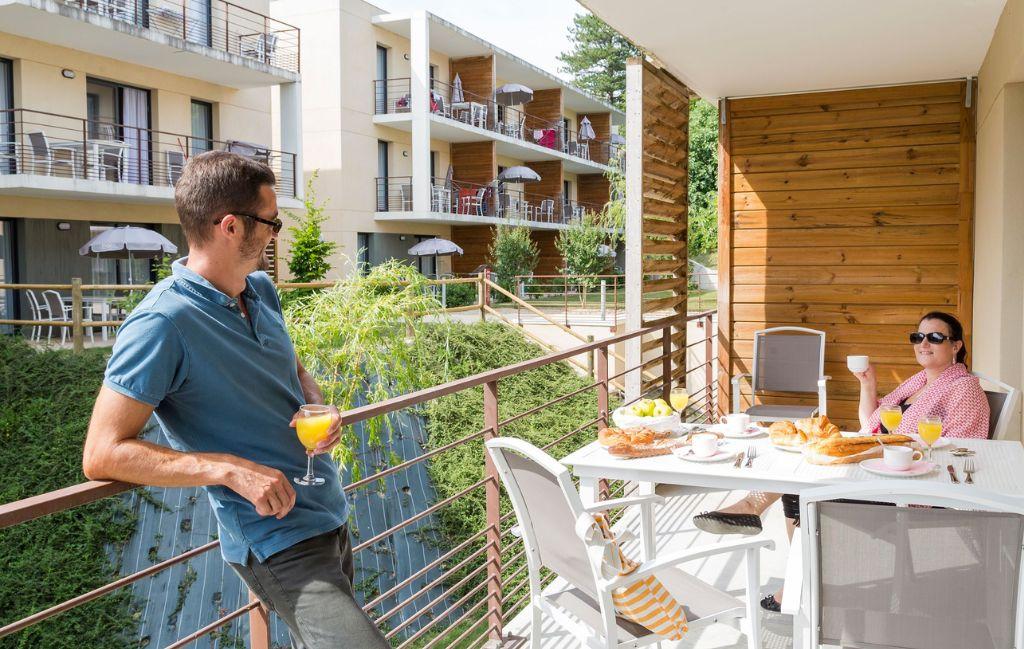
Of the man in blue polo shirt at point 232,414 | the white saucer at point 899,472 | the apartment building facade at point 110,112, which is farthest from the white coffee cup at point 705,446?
the apartment building facade at point 110,112

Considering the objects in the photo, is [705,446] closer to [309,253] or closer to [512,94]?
[309,253]

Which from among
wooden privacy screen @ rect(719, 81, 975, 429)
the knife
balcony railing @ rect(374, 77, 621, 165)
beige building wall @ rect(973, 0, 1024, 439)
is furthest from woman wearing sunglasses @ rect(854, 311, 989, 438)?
balcony railing @ rect(374, 77, 621, 165)

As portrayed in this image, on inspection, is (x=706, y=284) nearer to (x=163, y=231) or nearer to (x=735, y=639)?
(x=163, y=231)

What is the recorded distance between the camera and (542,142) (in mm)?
29500

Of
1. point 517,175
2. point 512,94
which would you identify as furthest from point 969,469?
point 512,94

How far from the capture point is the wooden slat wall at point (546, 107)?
30.6 meters

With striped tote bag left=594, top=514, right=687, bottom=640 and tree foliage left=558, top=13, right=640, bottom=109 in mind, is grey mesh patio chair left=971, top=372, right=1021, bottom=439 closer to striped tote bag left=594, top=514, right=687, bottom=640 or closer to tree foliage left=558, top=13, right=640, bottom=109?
striped tote bag left=594, top=514, right=687, bottom=640

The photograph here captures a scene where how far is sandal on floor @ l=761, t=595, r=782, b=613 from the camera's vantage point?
126 inches

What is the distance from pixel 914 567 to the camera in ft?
6.20

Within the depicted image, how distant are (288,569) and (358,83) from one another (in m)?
22.1

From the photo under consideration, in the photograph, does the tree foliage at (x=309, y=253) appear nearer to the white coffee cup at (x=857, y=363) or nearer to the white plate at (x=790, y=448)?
the white coffee cup at (x=857, y=363)

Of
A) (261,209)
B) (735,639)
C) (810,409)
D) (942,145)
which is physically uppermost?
(942,145)

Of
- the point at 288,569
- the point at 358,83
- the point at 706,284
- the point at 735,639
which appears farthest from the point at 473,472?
the point at 706,284

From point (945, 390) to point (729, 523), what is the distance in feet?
3.75
